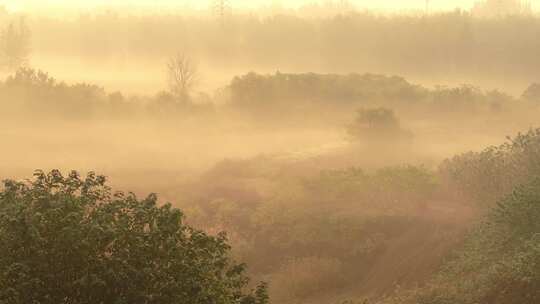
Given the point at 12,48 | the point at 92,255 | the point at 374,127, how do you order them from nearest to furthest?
1. the point at 92,255
2. the point at 374,127
3. the point at 12,48

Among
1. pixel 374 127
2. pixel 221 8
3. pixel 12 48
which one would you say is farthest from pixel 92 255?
pixel 221 8

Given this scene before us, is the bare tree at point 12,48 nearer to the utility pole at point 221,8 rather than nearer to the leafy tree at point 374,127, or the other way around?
the utility pole at point 221,8

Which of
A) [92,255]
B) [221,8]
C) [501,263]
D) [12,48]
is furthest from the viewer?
[221,8]

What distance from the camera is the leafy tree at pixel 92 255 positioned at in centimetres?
1480

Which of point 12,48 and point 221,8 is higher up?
point 221,8

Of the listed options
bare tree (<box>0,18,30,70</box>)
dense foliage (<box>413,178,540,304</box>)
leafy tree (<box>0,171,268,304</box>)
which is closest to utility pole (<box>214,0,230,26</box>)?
bare tree (<box>0,18,30,70</box>)

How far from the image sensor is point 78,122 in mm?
83000

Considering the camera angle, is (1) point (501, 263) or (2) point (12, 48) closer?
(1) point (501, 263)

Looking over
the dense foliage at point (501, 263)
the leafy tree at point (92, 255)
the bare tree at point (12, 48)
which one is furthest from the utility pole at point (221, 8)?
the leafy tree at point (92, 255)

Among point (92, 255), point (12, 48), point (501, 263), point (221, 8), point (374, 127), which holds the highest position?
point (221, 8)

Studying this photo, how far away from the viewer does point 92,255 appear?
15422 mm

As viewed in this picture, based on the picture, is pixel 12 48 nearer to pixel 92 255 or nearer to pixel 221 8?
pixel 221 8

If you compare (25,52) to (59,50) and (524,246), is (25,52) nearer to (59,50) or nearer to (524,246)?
(59,50)

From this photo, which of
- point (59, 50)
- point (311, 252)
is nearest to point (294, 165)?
point (311, 252)
